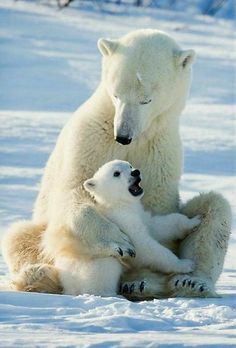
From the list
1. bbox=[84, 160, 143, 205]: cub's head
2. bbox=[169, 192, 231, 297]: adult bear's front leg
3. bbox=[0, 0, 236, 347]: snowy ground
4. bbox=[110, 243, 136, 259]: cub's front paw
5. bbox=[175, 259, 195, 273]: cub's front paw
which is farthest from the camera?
bbox=[169, 192, 231, 297]: adult bear's front leg

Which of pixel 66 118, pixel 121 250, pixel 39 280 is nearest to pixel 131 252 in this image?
pixel 121 250

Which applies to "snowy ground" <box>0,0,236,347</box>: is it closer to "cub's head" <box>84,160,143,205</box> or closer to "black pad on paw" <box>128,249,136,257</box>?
"black pad on paw" <box>128,249,136,257</box>

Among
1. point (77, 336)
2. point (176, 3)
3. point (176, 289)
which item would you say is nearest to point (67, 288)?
point (176, 289)

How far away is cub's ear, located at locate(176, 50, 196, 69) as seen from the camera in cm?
538

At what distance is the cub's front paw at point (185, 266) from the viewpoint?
524 centimetres

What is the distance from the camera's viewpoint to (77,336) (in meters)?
3.83

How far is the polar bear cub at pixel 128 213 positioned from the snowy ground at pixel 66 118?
13.8 inches

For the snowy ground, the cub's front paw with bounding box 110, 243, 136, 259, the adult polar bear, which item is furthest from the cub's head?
the snowy ground

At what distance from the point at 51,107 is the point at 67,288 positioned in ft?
31.6

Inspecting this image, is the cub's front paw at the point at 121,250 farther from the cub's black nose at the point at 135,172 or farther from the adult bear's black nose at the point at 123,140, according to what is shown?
the adult bear's black nose at the point at 123,140

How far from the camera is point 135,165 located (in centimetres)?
547

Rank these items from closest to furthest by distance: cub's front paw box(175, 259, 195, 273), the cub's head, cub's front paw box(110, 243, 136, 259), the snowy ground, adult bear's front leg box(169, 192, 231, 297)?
the snowy ground
cub's front paw box(110, 243, 136, 259)
the cub's head
cub's front paw box(175, 259, 195, 273)
adult bear's front leg box(169, 192, 231, 297)

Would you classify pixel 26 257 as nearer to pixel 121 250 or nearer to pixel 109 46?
pixel 121 250

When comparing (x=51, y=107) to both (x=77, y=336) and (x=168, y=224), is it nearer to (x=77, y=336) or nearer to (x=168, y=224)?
(x=168, y=224)
